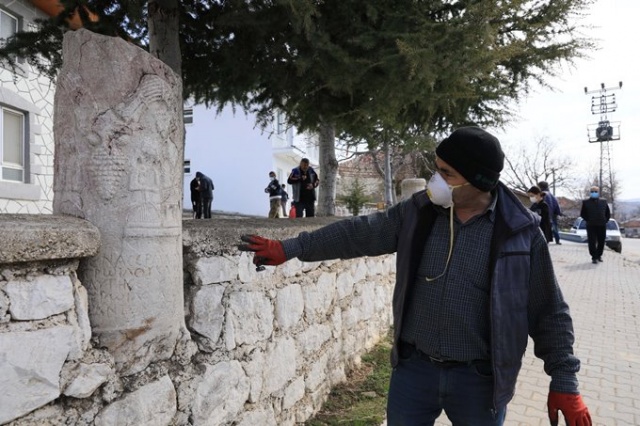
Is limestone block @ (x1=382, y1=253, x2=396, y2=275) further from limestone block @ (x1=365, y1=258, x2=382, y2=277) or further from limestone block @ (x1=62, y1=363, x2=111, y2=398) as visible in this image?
limestone block @ (x1=62, y1=363, x2=111, y2=398)

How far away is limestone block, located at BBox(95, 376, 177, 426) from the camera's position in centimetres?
198

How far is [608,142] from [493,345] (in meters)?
52.7

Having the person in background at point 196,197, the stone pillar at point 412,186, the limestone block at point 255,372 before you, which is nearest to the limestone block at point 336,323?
the limestone block at point 255,372

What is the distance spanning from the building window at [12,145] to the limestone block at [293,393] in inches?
330

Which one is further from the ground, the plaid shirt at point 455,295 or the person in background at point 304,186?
the person in background at point 304,186

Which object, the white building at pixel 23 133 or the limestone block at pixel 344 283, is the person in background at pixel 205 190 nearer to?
the white building at pixel 23 133

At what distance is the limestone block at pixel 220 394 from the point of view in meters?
2.44

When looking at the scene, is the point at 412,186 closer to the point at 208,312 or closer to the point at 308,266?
the point at 308,266

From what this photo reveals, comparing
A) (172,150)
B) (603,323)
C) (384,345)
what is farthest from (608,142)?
(172,150)

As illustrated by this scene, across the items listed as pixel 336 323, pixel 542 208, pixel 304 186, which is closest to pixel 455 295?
pixel 336 323

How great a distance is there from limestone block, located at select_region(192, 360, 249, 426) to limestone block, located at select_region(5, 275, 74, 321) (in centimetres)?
92

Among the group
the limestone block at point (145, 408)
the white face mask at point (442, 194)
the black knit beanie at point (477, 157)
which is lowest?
the limestone block at point (145, 408)

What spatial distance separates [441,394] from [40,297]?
1.65 m

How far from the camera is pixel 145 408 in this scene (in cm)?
211
